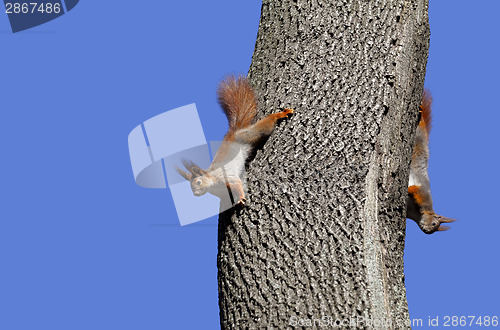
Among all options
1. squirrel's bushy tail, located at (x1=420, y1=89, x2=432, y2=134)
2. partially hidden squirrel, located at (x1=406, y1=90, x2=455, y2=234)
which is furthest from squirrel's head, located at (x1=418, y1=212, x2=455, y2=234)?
squirrel's bushy tail, located at (x1=420, y1=89, x2=432, y2=134)

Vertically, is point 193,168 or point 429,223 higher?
point 193,168

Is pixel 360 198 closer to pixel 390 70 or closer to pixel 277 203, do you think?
pixel 277 203

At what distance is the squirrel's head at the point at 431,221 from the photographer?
14.4ft

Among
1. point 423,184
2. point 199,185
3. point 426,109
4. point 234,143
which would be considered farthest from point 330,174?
point 423,184

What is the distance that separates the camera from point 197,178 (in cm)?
337

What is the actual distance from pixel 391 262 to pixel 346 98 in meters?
0.77

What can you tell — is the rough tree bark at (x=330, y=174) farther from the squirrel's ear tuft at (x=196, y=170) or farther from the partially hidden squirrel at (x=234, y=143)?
the squirrel's ear tuft at (x=196, y=170)

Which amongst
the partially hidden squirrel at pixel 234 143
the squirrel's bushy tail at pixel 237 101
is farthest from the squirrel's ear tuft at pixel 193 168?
the squirrel's bushy tail at pixel 237 101

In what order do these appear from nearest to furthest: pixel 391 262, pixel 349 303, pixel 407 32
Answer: pixel 349 303 → pixel 391 262 → pixel 407 32

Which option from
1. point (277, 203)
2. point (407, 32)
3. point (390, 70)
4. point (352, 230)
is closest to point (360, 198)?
point (352, 230)

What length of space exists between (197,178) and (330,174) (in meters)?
0.74

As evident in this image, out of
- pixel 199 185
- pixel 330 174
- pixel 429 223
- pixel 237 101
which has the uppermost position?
pixel 237 101

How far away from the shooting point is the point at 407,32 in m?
3.24

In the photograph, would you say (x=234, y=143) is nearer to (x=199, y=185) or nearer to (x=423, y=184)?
(x=199, y=185)
